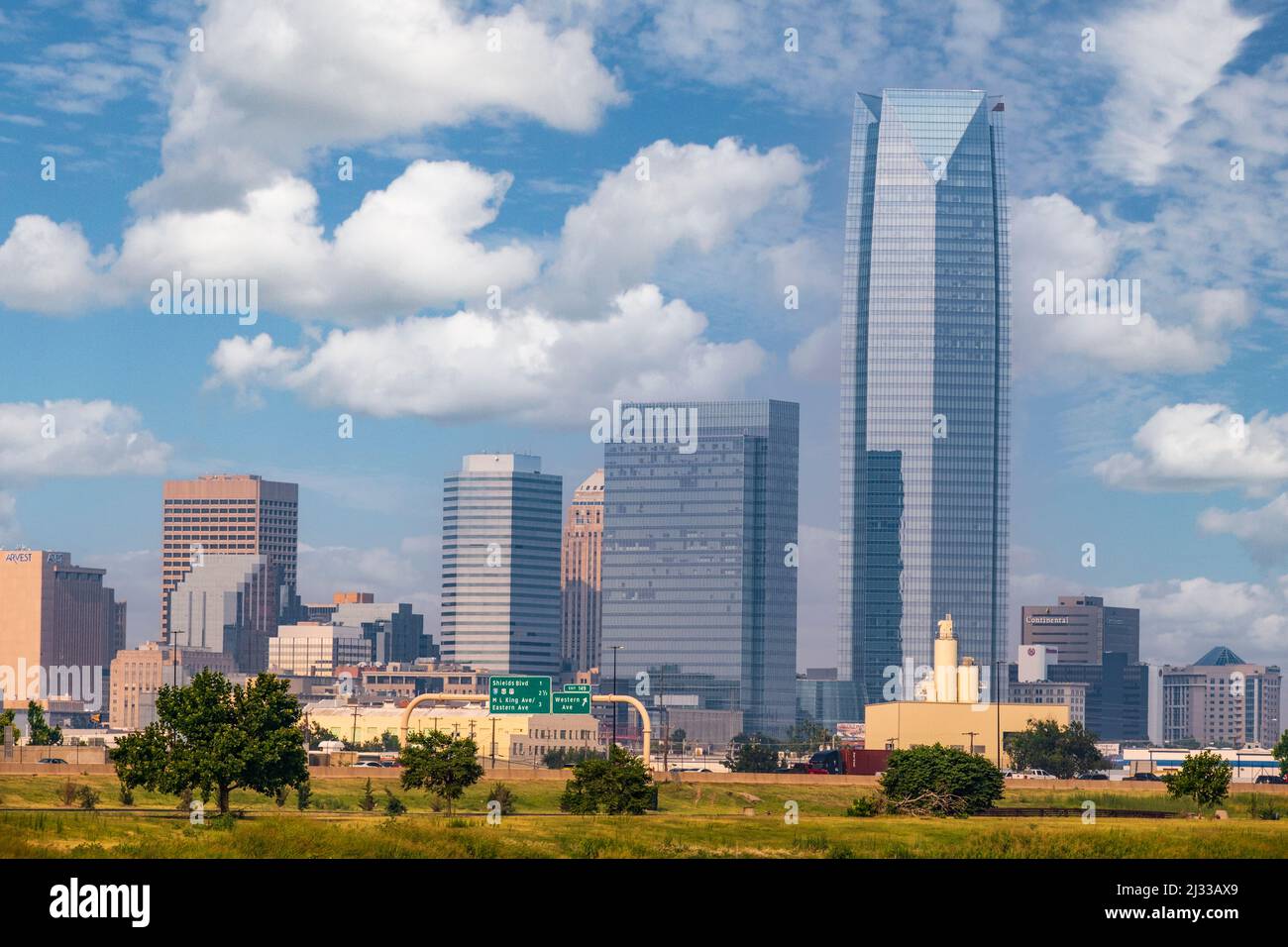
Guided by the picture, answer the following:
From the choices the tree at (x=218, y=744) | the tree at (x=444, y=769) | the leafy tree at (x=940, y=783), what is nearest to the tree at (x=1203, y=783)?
the leafy tree at (x=940, y=783)

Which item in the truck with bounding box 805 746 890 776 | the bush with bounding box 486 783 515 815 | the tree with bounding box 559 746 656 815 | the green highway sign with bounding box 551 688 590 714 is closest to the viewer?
the tree with bounding box 559 746 656 815

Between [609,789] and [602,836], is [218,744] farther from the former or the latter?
[602,836]

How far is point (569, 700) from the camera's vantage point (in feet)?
528

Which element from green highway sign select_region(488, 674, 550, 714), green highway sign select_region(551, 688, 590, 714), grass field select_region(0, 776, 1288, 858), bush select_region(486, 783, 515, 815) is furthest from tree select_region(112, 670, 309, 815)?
green highway sign select_region(551, 688, 590, 714)

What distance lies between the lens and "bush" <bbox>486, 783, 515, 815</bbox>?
128375mm

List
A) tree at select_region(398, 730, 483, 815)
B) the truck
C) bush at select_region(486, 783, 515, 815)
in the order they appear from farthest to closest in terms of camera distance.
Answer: the truck
bush at select_region(486, 783, 515, 815)
tree at select_region(398, 730, 483, 815)

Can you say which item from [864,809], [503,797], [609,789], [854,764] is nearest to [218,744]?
[609,789]

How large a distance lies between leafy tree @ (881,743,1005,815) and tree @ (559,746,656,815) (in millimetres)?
18660

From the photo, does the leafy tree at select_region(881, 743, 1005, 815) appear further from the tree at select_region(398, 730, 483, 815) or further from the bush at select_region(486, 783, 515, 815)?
the tree at select_region(398, 730, 483, 815)

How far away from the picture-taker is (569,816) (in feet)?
363

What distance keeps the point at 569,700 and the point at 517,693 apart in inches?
266

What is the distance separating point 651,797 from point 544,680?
114 feet
